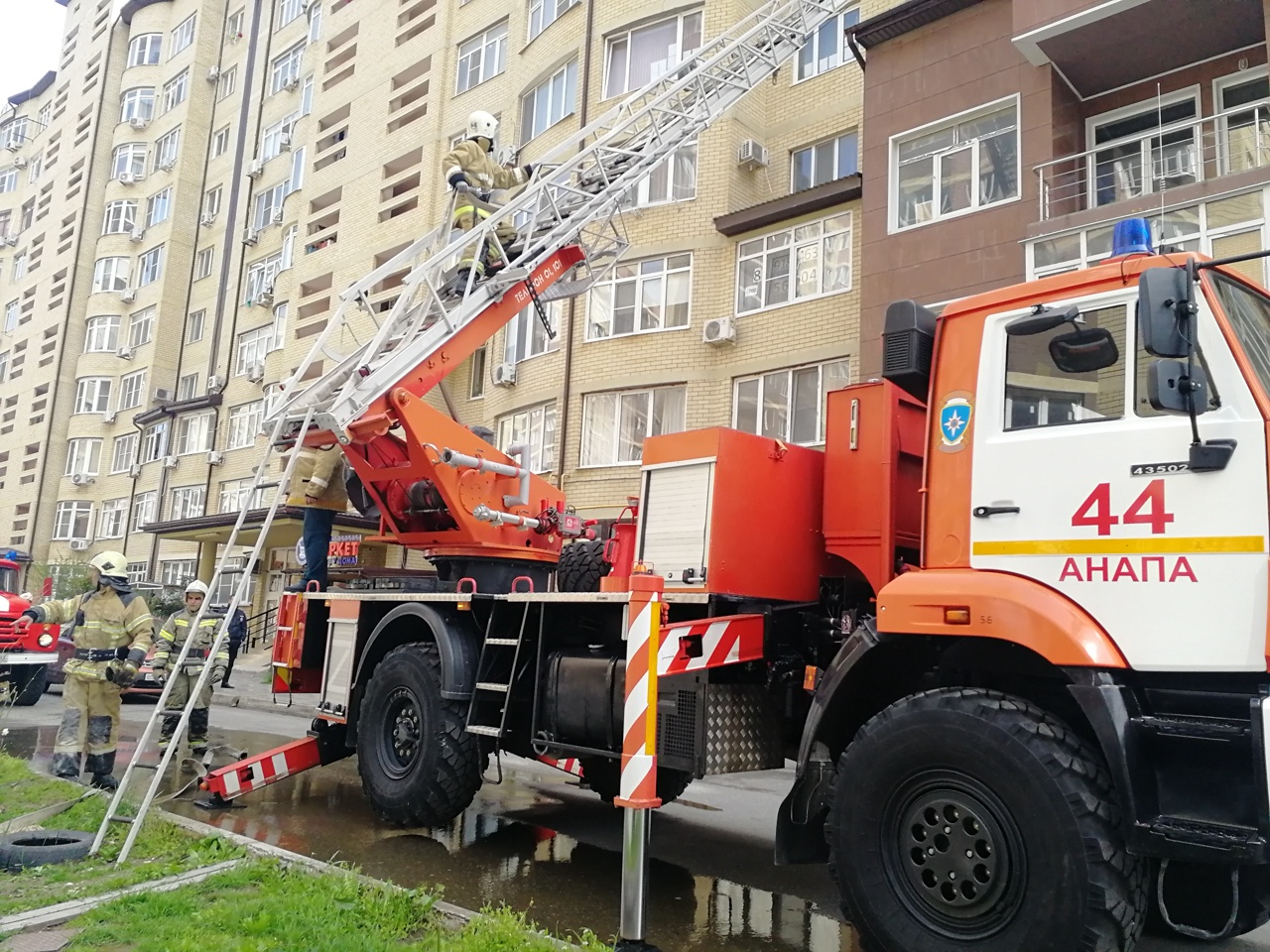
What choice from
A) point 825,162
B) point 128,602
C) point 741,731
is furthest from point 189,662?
point 825,162

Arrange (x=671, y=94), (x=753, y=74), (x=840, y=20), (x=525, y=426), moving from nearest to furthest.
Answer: (x=671, y=94) < (x=753, y=74) < (x=840, y=20) < (x=525, y=426)

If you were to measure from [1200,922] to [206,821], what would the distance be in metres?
6.19

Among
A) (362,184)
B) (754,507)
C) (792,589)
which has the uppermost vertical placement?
(362,184)

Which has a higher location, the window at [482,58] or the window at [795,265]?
the window at [482,58]

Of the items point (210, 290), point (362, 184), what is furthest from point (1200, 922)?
point (210, 290)

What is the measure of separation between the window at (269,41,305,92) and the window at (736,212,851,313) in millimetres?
25159

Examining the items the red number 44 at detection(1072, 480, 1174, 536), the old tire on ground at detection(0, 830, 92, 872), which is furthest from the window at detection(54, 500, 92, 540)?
the red number 44 at detection(1072, 480, 1174, 536)

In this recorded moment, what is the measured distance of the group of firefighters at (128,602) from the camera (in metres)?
8.26

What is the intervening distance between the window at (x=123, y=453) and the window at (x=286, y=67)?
1465 centimetres

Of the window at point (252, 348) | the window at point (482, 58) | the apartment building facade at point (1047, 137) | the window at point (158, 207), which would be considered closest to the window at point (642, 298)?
the apartment building facade at point (1047, 137)

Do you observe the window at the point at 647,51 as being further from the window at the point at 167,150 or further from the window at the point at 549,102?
the window at the point at 167,150

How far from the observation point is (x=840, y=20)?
1961cm

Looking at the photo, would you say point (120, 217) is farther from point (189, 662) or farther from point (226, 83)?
point (189, 662)

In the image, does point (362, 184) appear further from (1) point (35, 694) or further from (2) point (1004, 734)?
(2) point (1004, 734)
